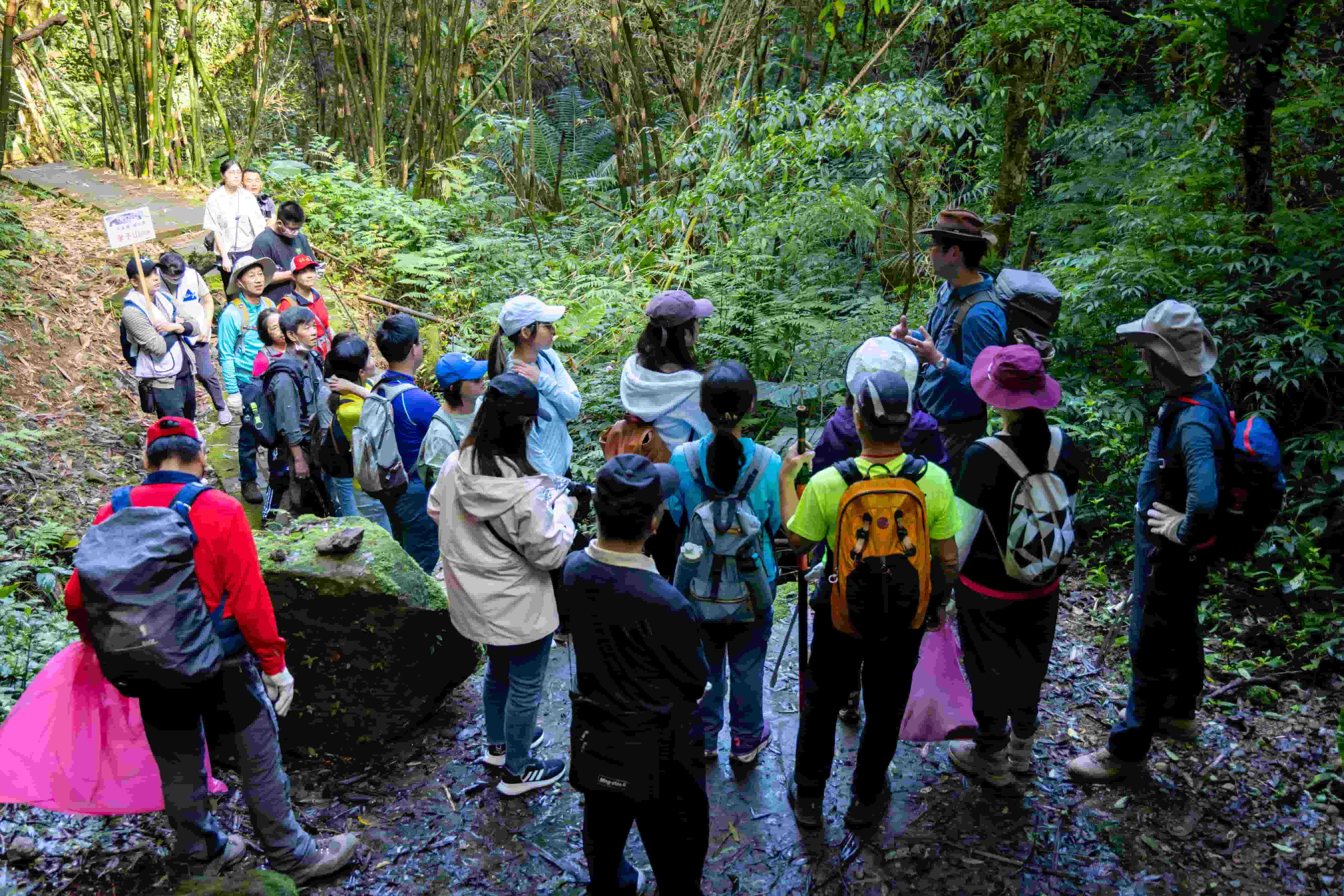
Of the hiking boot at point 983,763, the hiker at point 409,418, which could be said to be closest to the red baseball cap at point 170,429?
the hiker at point 409,418

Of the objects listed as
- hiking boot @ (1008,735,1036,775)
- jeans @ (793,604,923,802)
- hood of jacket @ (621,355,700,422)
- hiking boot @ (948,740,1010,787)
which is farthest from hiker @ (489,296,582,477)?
hiking boot @ (1008,735,1036,775)

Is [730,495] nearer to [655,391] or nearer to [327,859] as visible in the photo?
[655,391]

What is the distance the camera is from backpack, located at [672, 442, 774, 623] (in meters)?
3.45

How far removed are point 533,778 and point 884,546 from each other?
76.5 inches

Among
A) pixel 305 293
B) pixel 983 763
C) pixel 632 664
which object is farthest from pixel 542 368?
pixel 305 293

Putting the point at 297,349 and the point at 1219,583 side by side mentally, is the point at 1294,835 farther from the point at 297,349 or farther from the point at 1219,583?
the point at 297,349

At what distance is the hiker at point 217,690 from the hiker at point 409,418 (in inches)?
59.3

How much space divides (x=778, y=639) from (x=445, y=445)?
2.29 m

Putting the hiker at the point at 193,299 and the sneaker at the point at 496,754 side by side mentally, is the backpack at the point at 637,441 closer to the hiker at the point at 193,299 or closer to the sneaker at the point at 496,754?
the sneaker at the point at 496,754

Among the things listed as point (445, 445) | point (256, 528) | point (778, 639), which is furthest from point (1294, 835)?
point (256, 528)

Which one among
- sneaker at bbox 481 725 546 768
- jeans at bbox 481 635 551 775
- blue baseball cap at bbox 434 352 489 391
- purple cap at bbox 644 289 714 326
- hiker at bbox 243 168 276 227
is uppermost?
hiker at bbox 243 168 276 227

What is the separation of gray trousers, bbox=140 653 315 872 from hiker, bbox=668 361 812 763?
163 centimetres

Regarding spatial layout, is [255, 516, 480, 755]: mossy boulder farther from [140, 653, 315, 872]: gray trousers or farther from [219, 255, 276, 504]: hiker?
[219, 255, 276, 504]: hiker

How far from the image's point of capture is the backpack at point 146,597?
9.32 feet
